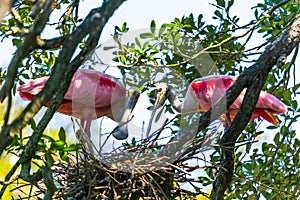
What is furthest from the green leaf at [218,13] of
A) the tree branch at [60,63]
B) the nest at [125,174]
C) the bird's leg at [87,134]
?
the tree branch at [60,63]

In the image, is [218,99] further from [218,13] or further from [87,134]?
[87,134]

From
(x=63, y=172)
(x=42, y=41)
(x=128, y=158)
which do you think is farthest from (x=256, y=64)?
(x=42, y=41)

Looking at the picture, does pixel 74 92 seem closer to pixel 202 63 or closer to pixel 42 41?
pixel 202 63

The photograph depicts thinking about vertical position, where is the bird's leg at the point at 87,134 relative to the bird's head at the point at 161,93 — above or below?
below

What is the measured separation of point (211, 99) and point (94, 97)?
0.80m

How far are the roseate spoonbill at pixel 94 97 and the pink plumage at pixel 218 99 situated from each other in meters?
0.42

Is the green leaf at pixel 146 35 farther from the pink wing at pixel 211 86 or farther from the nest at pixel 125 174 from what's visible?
the nest at pixel 125 174

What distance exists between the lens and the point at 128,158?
3484 millimetres

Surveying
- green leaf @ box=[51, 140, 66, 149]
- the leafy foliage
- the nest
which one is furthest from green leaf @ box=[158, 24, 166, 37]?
green leaf @ box=[51, 140, 66, 149]

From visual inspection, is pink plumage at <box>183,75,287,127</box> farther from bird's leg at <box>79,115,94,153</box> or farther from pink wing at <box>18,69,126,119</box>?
bird's leg at <box>79,115,94,153</box>

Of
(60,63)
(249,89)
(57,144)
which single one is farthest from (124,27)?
(60,63)

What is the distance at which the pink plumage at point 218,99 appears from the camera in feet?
15.1

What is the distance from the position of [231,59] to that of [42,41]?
9.28 feet

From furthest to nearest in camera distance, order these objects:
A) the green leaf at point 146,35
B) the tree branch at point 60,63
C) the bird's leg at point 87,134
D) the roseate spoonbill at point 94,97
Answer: the roseate spoonbill at point 94,97
the green leaf at point 146,35
the bird's leg at point 87,134
the tree branch at point 60,63
